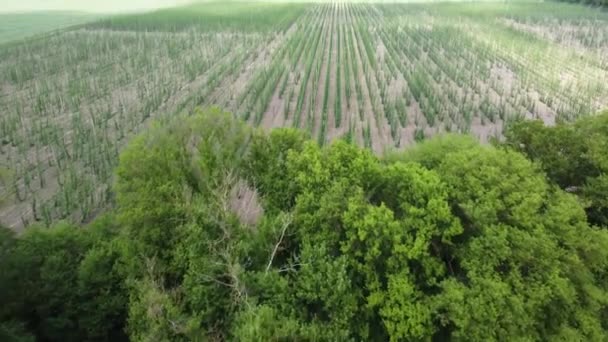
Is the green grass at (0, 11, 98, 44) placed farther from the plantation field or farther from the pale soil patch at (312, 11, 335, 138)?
the pale soil patch at (312, 11, 335, 138)

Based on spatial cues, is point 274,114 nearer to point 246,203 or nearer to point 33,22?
point 246,203

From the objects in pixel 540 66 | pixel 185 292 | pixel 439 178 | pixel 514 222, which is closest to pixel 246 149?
pixel 185 292

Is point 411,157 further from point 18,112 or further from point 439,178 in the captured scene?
point 18,112

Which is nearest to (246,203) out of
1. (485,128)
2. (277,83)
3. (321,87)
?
(321,87)

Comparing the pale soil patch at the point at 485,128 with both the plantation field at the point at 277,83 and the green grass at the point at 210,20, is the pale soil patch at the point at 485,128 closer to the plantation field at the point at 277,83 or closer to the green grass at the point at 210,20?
the plantation field at the point at 277,83

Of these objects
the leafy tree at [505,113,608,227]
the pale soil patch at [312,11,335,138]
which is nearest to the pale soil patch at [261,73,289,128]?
the pale soil patch at [312,11,335,138]

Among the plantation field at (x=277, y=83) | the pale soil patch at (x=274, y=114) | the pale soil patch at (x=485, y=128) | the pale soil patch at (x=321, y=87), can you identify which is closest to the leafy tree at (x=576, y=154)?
the plantation field at (x=277, y=83)
